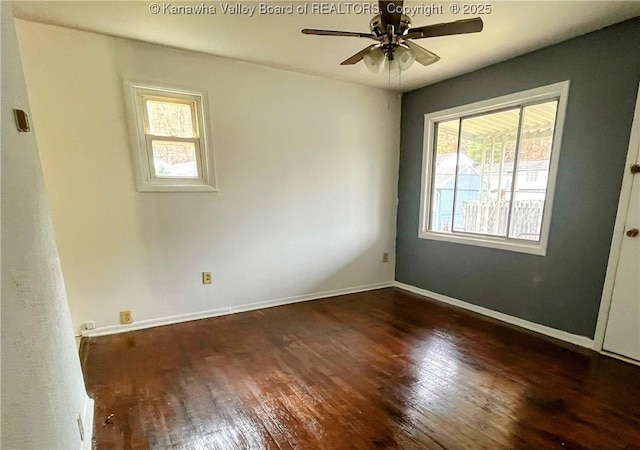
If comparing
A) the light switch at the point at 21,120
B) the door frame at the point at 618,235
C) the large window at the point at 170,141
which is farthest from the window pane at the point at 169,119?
the door frame at the point at 618,235

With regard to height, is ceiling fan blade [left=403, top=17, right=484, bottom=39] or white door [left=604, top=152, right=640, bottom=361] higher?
ceiling fan blade [left=403, top=17, right=484, bottom=39]

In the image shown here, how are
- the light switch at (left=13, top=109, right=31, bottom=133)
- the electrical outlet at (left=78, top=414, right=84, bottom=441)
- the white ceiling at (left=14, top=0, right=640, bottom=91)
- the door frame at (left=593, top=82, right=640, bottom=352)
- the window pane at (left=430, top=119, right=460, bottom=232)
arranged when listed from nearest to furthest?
1. the light switch at (left=13, top=109, right=31, bottom=133)
2. the electrical outlet at (left=78, top=414, right=84, bottom=441)
3. the white ceiling at (left=14, top=0, right=640, bottom=91)
4. the door frame at (left=593, top=82, right=640, bottom=352)
5. the window pane at (left=430, top=119, right=460, bottom=232)

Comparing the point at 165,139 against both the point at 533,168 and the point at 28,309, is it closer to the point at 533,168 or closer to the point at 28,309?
the point at 28,309

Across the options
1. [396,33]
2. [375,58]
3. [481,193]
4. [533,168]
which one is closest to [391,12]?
[396,33]

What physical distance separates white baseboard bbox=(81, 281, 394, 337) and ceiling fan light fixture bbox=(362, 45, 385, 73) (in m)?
2.63

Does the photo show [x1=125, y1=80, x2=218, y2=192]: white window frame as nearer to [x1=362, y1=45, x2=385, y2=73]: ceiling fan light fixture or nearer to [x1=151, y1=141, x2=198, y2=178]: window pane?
[x1=151, y1=141, x2=198, y2=178]: window pane

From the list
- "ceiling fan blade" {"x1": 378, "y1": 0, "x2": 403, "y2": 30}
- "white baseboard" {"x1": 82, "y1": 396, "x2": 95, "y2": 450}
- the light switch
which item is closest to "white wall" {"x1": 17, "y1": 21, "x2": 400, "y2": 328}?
"white baseboard" {"x1": 82, "y1": 396, "x2": 95, "y2": 450}

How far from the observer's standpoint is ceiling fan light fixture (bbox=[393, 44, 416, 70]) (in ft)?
6.34

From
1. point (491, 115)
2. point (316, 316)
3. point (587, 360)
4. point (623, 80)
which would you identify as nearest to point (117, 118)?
point (316, 316)

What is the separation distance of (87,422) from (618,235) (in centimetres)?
375

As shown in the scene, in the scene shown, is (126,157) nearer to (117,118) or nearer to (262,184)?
(117,118)

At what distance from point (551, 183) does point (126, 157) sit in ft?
12.3

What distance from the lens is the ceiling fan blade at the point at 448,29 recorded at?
1725 mm

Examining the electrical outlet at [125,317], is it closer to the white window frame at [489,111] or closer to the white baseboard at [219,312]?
the white baseboard at [219,312]
